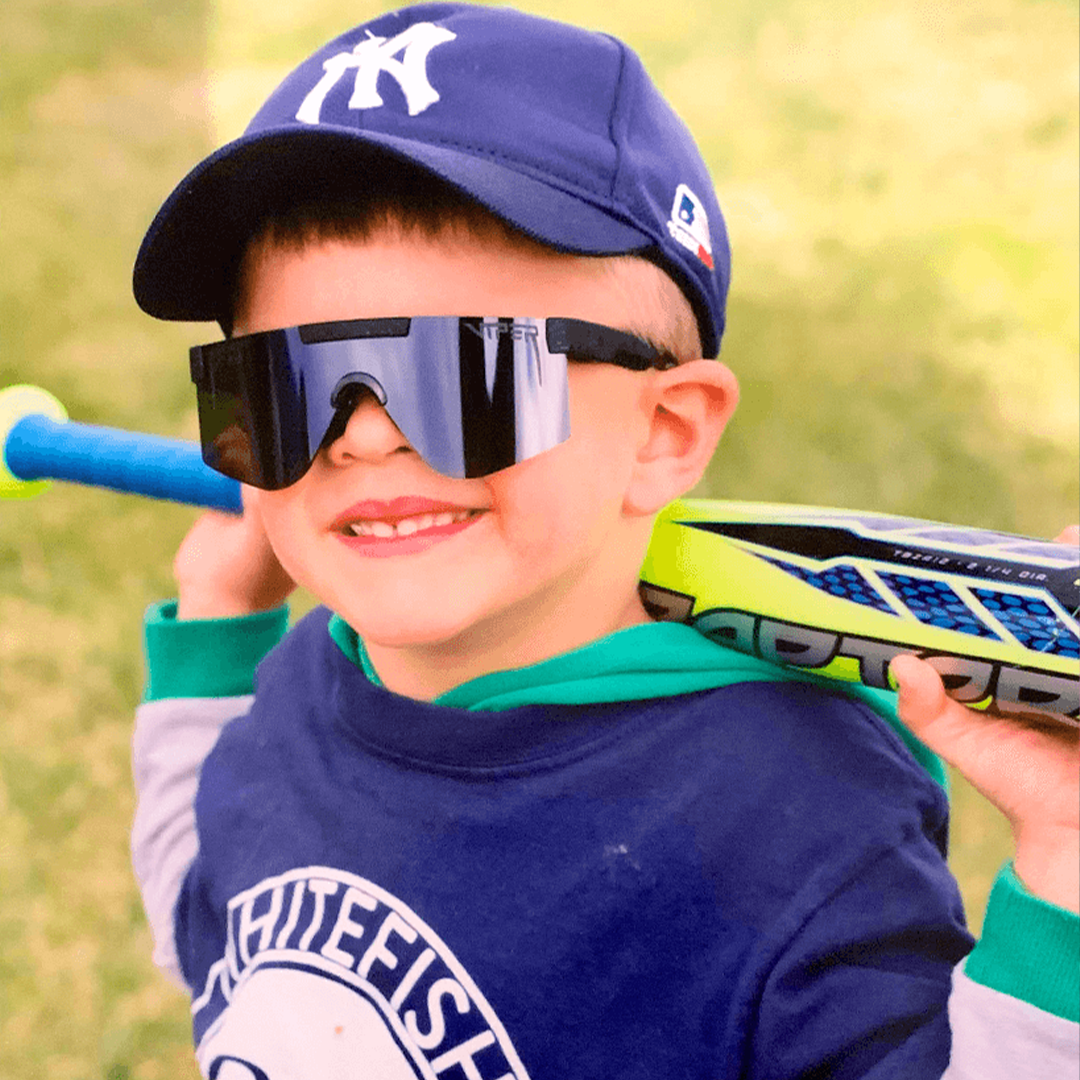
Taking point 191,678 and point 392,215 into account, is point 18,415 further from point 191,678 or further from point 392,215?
point 392,215

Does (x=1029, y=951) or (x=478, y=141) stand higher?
(x=478, y=141)

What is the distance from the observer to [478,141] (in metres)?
0.83

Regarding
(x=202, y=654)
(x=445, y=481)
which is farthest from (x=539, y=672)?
(x=202, y=654)

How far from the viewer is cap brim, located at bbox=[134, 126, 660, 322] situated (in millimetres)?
789

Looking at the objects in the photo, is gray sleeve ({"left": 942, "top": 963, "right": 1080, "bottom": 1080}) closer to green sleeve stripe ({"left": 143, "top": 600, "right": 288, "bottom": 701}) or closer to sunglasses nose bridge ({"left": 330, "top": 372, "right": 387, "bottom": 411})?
sunglasses nose bridge ({"left": 330, "top": 372, "right": 387, "bottom": 411})

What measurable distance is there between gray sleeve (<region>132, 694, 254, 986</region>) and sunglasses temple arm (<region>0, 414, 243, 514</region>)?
229mm

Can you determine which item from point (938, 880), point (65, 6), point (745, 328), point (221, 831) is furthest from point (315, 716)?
point (65, 6)

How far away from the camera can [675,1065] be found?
84 centimetres

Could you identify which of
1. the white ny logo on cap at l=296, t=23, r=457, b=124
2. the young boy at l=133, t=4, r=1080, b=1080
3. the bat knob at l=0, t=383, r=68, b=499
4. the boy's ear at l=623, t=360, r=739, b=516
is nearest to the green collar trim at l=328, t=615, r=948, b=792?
the young boy at l=133, t=4, r=1080, b=1080

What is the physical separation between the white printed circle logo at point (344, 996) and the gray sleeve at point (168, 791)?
0.71 ft

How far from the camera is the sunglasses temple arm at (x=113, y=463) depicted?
1226 mm

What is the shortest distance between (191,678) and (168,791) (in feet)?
0.41

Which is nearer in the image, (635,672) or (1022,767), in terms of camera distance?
(1022,767)

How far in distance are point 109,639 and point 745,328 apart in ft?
4.59
